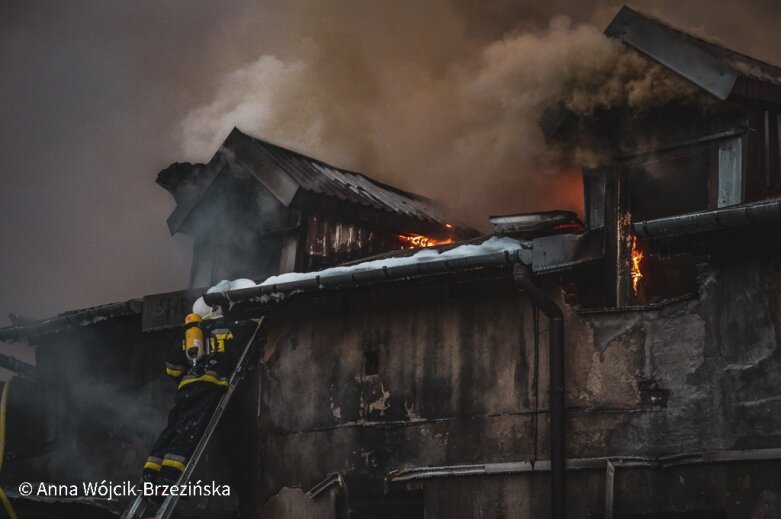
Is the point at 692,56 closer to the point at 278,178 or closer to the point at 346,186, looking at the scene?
the point at 278,178

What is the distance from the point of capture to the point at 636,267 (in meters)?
11.3

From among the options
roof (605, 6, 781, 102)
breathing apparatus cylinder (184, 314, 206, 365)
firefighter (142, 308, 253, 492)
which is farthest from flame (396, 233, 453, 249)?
roof (605, 6, 781, 102)

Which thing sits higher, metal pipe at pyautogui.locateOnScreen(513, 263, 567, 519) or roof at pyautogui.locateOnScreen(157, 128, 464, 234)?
roof at pyautogui.locateOnScreen(157, 128, 464, 234)

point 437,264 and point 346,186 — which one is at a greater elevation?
point 346,186

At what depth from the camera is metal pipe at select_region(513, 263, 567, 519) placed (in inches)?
415

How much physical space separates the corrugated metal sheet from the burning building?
0.11 meters

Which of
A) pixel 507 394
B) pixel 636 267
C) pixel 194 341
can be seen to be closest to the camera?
pixel 636 267

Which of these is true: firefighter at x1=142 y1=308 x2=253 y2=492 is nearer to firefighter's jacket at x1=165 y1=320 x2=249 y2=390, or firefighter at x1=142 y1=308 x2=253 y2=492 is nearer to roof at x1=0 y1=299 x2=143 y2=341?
firefighter's jacket at x1=165 y1=320 x2=249 y2=390

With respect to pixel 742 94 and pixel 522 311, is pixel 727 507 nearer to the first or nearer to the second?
pixel 522 311

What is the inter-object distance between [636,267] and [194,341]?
5.95m

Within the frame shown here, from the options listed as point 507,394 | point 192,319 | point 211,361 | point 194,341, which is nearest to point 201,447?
point 211,361

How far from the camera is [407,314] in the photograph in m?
12.9

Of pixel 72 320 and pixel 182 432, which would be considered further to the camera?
pixel 72 320

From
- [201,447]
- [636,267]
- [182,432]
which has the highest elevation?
[636,267]
